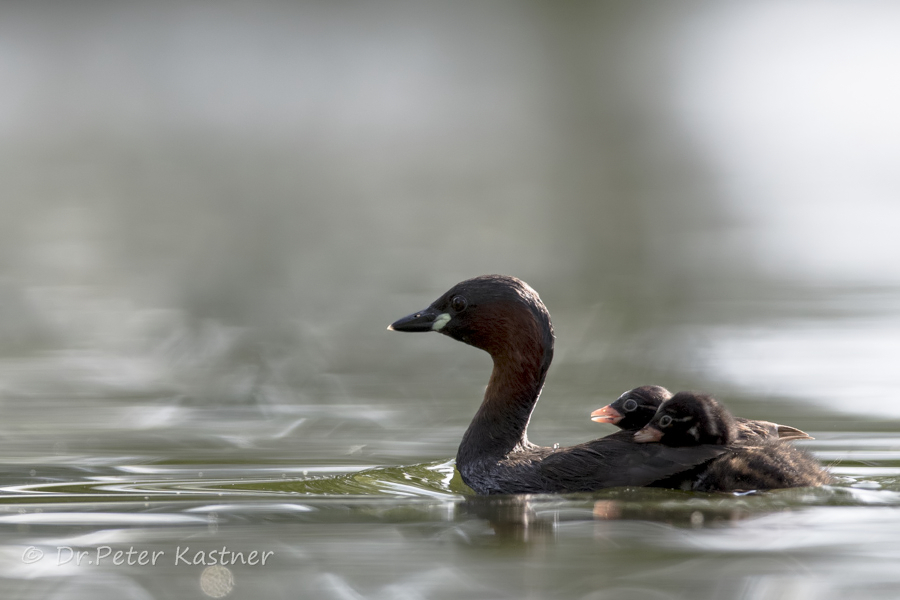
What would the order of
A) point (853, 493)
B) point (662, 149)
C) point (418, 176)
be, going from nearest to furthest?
point (853, 493) → point (418, 176) → point (662, 149)

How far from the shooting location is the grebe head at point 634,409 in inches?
242

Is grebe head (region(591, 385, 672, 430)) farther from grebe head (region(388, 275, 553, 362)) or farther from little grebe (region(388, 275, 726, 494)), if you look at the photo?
grebe head (region(388, 275, 553, 362))

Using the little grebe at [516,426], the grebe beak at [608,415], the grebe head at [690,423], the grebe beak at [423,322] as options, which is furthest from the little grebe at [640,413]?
the grebe beak at [423,322]

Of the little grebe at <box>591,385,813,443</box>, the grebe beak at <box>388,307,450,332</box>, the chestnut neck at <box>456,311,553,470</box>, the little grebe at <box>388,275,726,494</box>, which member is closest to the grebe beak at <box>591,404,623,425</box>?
the little grebe at <box>591,385,813,443</box>

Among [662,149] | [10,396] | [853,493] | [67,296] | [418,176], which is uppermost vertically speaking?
[662,149]

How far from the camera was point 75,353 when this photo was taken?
9.07m

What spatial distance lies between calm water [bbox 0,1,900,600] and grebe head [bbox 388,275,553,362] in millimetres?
699

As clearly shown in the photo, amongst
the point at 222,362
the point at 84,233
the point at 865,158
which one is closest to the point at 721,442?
the point at 222,362

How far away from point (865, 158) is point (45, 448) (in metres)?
24.1

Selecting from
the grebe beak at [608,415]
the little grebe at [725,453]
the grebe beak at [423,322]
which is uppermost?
the grebe beak at [423,322]

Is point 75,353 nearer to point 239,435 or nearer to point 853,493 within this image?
point 239,435

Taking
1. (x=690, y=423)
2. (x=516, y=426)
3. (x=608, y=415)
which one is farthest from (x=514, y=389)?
(x=690, y=423)

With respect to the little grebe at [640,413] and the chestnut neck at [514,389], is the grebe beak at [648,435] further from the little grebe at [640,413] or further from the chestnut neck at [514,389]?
the chestnut neck at [514,389]

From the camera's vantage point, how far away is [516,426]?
6074mm
